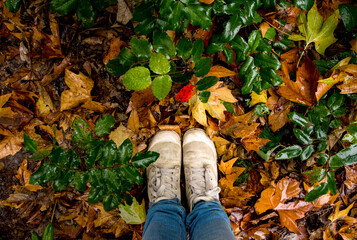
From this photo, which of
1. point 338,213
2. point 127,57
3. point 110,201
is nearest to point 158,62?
point 127,57

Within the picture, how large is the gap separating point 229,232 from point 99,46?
1.43m

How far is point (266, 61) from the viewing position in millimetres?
1156

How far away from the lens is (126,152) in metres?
0.98

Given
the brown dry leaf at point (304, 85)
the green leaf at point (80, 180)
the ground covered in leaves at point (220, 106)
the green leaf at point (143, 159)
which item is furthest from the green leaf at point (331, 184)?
the green leaf at point (80, 180)

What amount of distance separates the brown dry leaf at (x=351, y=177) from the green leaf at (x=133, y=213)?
154 centimetres

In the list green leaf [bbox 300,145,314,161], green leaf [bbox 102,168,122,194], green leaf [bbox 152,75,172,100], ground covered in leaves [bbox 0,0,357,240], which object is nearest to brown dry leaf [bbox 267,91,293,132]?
ground covered in leaves [bbox 0,0,357,240]

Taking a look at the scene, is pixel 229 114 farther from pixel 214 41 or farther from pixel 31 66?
pixel 31 66

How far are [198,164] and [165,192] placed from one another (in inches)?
13.0

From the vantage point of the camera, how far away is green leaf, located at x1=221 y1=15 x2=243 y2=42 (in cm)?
105

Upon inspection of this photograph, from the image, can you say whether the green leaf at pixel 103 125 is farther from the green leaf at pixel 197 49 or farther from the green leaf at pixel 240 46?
the green leaf at pixel 240 46

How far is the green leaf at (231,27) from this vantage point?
1.05 metres

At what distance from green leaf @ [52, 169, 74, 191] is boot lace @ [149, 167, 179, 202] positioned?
2.02ft

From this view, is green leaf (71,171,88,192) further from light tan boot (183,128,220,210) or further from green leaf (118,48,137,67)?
light tan boot (183,128,220,210)

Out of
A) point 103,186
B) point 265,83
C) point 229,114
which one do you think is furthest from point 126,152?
point 265,83
